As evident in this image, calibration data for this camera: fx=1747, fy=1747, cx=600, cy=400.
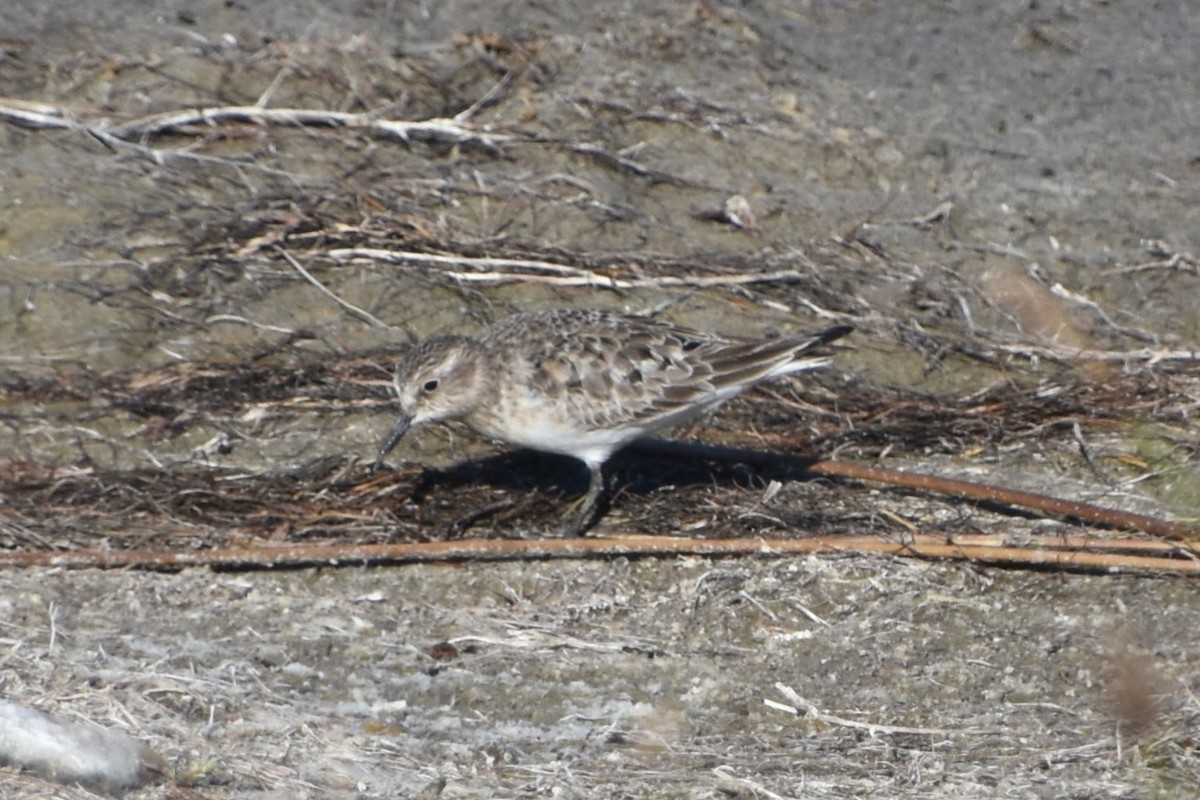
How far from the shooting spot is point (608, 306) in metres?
8.07

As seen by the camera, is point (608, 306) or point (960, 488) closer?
point (960, 488)

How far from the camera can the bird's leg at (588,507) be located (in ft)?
21.0

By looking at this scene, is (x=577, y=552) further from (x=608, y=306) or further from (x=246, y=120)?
(x=246, y=120)

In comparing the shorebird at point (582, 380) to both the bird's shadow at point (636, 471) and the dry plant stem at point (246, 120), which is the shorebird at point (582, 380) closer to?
the bird's shadow at point (636, 471)

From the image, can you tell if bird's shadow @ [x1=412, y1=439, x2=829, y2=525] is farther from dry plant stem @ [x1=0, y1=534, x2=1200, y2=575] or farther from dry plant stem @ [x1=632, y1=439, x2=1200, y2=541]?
dry plant stem @ [x1=0, y1=534, x2=1200, y2=575]

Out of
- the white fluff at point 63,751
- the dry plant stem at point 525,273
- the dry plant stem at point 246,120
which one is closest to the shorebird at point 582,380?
the dry plant stem at point 525,273

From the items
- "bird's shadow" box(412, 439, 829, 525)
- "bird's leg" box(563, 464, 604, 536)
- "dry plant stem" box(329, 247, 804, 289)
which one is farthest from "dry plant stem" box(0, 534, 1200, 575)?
"dry plant stem" box(329, 247, 804, 289)

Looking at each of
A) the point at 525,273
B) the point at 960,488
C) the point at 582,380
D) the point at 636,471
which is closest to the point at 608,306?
the point at 525,273

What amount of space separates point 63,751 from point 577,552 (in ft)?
7.62

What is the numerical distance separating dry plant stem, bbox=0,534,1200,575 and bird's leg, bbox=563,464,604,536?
0.32 metres

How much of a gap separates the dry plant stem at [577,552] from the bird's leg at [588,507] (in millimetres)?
315

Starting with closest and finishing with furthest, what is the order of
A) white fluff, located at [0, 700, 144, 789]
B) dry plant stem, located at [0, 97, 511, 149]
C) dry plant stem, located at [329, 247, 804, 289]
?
1. white fluff, located at [0, 700, 144, 789]
2. dry plant stem, located at [329, 247, 804, 289]
3. dry plant stem, located at [0, 97, 511, 149]

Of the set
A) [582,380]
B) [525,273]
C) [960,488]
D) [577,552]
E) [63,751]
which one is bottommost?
[525,273]

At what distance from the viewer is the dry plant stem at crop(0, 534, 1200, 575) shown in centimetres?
586
